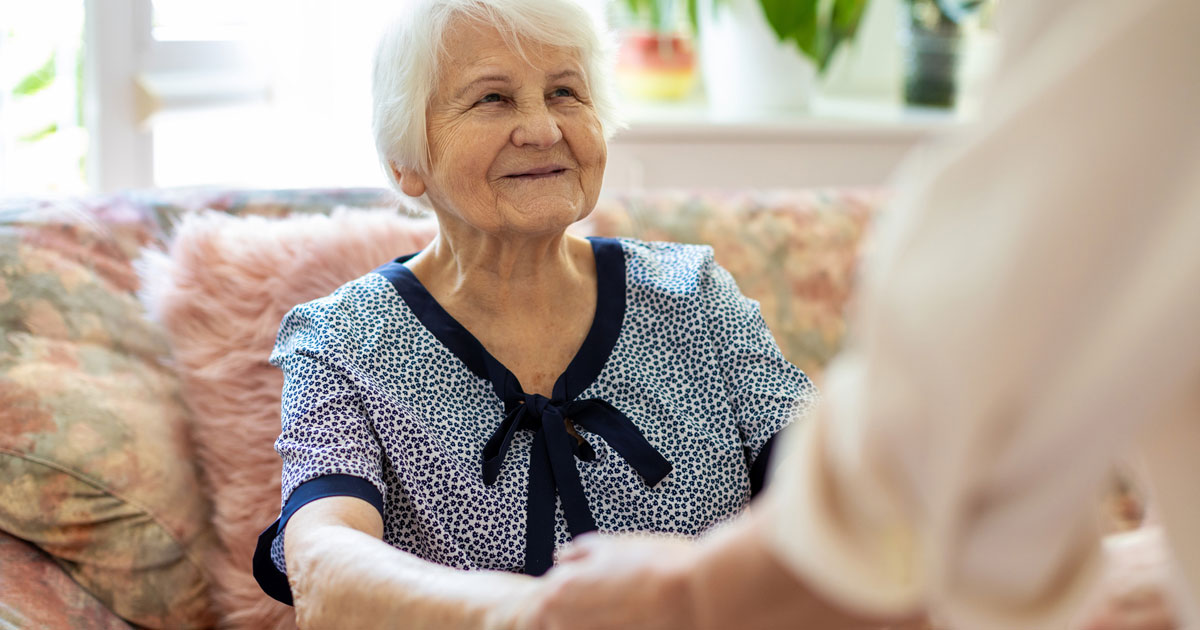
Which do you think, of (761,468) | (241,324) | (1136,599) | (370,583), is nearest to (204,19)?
(241,324)

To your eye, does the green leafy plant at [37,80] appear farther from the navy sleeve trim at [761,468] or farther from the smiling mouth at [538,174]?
the navy sleeve trim at [761,468]

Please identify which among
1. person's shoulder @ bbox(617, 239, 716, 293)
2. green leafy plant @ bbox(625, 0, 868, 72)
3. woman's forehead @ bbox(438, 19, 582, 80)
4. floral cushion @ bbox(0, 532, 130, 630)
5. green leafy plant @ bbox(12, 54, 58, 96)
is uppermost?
woman's forehead @ bbox(438, 19, 582, 80)

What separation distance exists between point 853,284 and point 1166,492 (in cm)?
127

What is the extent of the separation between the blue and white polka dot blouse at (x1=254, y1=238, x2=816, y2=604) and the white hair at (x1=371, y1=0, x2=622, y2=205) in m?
0.18

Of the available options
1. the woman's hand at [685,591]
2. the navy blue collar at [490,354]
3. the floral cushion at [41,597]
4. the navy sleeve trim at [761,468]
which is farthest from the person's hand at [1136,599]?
the floral cushion at [41,597]

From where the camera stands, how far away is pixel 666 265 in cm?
152

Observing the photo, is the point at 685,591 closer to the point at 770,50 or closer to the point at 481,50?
the point at 481,50

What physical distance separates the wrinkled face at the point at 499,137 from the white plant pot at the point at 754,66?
60.7 inches

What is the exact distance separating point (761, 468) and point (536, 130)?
524 millimetres

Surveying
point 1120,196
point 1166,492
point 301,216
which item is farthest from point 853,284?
point 1120,196

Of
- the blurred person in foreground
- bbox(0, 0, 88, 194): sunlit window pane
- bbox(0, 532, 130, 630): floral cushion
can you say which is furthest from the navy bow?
bbox(0, 0, 88, 194): sunlit window pane

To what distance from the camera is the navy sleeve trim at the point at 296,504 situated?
3.77 ft

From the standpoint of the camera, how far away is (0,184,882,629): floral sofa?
1.30 meters

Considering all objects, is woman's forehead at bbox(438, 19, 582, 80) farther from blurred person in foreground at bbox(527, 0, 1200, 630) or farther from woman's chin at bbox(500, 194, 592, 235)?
blurred person in foreground at bbox(527, 0, 1200, 630)
